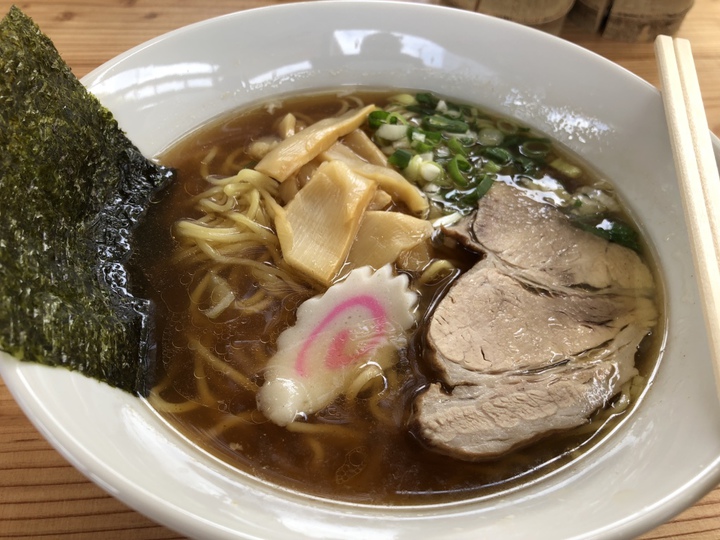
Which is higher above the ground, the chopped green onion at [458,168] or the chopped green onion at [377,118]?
the chopped green onion at [377,118]

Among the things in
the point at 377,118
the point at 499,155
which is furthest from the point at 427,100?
the point at 499,155

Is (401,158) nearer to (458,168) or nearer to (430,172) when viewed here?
(430,172)

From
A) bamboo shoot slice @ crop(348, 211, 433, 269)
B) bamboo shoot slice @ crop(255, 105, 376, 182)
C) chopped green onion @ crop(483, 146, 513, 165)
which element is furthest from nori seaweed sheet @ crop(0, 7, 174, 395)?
chopped green onion @ crop(483, 146, 513, 165)

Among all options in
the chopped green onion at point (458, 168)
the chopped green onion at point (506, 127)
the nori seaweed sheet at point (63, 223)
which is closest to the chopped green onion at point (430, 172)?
the chopped green onion at point (458, 168)

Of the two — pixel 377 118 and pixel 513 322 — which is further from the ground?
pixel 377 118

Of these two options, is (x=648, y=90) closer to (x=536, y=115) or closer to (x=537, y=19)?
(x=536, y=115)

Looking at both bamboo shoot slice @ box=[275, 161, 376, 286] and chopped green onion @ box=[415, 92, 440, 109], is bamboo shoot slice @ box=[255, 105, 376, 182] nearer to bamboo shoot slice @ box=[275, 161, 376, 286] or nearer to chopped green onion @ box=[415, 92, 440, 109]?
bamboo shoot slice @ box=[275, 161, 376, 286]

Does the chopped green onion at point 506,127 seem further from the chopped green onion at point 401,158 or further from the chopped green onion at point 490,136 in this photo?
the chopped green onion at point 401,158
